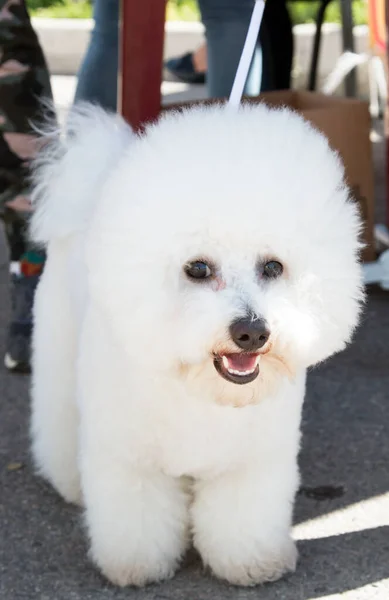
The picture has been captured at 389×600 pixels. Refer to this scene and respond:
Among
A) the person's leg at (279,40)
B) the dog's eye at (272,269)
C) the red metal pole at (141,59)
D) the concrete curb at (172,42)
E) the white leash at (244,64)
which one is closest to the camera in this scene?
→ the dog's eye at (272,269)

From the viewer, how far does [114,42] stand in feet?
11.6

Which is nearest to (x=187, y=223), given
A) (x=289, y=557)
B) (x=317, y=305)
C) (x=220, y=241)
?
(x=220, y=241)

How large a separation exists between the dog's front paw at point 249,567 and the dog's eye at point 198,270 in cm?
64

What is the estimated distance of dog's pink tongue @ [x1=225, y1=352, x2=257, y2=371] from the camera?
185 cm

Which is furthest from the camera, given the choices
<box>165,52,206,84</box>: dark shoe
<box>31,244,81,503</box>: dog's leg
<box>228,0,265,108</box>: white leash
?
<box>165,52,206,84</box>: dark shoe

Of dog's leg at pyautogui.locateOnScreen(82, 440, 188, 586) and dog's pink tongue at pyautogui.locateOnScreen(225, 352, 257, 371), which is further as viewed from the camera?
dog's leg at pyautogui.locateOnScreen(82, 440, 188, 586)

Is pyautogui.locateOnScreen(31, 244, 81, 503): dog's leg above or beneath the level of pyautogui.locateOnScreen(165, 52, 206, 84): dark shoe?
above

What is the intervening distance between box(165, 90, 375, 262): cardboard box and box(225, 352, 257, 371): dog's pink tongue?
5.40ft

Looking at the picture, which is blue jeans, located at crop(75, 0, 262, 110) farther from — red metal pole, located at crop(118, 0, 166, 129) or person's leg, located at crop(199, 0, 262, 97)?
red metal pole, located at crop(118, 0, 166, 129)

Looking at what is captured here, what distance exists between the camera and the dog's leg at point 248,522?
2.15 meters

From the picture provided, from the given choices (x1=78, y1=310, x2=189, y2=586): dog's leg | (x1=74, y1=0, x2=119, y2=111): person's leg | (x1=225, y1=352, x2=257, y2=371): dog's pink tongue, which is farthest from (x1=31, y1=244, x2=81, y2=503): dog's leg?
(x1=74, y1=0, x2=119, y2=111): person's leg

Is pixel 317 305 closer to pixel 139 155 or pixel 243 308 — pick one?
pixel 243 308

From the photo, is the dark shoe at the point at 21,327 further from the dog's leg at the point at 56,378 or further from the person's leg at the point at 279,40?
the person's leg at the point at 279,40

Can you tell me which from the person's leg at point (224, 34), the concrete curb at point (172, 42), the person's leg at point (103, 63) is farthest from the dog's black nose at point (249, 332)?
the concrete curb at point (172, 42)
